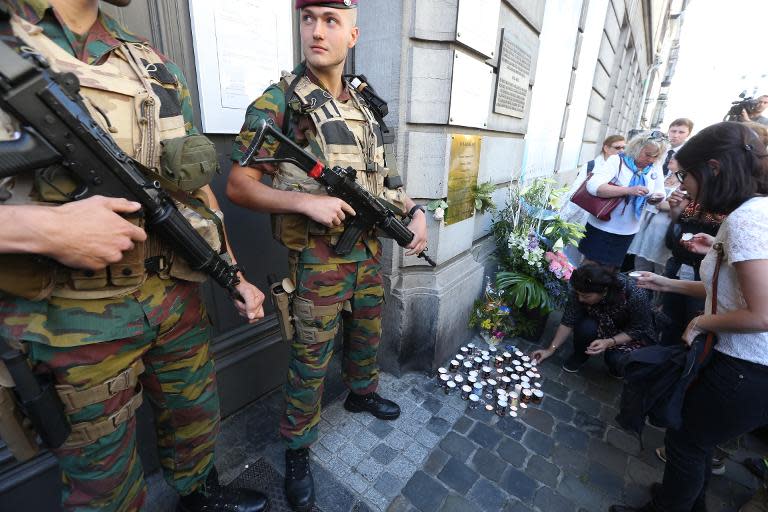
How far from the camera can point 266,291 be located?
239cm

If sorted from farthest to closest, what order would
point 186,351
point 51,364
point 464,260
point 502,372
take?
point 464,260
point 502,372
point 186,351
point 51,364

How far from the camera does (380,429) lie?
7.62 ft

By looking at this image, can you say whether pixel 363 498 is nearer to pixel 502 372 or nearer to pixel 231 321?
pixel 231 321

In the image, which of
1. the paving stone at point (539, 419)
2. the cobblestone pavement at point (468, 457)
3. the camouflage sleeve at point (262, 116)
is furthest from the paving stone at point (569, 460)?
the camouflage sleeve at point (262, 116)

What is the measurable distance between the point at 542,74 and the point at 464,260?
296 cm

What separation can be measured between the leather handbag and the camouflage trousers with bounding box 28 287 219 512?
3.86m

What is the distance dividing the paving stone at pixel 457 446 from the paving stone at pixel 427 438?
1.8 inches

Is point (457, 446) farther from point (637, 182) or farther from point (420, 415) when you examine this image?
point (637, 182)

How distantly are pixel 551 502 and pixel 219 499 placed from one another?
5.72ft

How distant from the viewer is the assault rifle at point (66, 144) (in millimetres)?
806

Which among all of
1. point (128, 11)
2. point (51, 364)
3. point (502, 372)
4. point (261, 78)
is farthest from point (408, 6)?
point (502, 372)

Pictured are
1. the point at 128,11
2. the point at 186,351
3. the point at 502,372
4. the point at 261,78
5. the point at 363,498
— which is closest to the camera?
the point at 186,351

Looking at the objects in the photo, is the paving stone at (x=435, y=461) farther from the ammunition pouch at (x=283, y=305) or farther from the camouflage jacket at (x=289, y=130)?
the camouflage jacket at (x=289, y=130)

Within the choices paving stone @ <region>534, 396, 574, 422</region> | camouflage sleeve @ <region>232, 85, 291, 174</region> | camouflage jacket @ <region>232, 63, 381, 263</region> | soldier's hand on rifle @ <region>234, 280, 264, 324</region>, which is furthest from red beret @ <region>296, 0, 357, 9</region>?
paving stone @ <region>534, 396, 574, 422</region>
